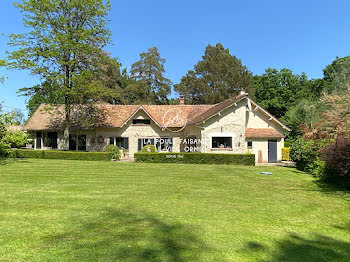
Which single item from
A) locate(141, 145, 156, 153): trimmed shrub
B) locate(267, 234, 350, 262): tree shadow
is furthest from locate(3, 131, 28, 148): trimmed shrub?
locate(267, 234, 350, 262): tree shadow

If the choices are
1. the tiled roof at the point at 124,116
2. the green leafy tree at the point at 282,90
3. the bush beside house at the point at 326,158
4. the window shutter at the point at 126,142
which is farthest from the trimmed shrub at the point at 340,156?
the green leafy tree at the point at 282,90

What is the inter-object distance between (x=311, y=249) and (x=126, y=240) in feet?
12.3

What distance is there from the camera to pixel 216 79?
4797cm

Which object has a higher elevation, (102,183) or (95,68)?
(95,68)

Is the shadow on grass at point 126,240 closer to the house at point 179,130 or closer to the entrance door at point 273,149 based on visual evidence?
the house at point 179,130

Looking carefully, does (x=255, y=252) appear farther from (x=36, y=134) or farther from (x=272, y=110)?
(x=272, y=110)

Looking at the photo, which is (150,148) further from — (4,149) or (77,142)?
(4,149)

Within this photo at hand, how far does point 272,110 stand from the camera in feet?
162

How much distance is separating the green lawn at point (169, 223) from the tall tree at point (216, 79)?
121 ft

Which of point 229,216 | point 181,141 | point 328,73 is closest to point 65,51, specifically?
point 181,141

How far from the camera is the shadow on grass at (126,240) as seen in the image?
4.80 metres

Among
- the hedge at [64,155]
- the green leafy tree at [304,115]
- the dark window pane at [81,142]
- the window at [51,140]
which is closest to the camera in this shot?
the hedge at [64,155]

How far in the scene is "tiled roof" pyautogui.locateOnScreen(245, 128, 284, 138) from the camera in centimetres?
2452

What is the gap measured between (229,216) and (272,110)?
149 ft
